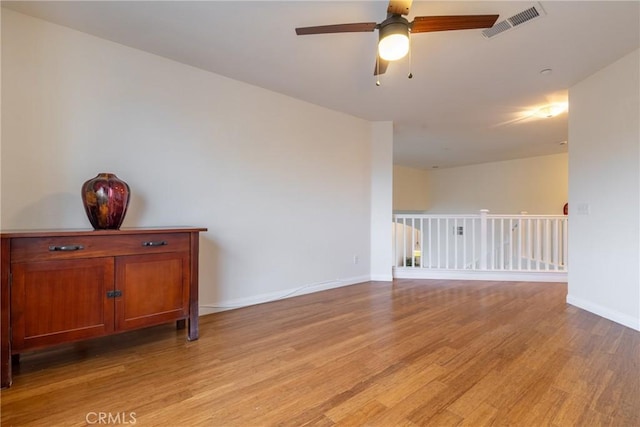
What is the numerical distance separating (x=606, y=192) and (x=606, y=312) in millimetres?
1207

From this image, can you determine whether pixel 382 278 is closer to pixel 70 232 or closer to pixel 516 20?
pixel 516 20

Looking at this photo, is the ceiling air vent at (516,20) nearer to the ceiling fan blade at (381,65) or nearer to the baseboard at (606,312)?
the ceiling fan blade at (381,65)

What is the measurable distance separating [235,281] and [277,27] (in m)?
2.45

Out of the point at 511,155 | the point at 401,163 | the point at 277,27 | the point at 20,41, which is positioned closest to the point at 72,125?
the point at 20,41

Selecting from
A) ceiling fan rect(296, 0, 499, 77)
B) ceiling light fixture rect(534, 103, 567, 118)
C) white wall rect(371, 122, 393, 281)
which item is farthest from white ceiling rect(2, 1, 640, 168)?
white wall rect(371, 122, 393, 281)

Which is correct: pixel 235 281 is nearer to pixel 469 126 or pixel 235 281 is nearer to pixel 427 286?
pixel 427 286

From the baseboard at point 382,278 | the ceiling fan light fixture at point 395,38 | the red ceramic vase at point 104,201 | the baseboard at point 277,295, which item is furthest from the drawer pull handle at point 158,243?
the baseboard at point 382,278

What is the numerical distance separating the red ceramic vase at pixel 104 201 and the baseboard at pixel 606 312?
14.6 feet

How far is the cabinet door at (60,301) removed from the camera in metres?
1.77

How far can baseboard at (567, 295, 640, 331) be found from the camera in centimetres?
270

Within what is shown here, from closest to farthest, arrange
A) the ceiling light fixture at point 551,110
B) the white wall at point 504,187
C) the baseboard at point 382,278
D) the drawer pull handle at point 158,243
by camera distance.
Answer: the drawer pull handle at point 158,243
the ceiling light fixture at point 551,110
the baseboard at point 382,278
the white wall at point 504,187

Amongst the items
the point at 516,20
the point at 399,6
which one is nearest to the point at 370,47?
the point at 399,6

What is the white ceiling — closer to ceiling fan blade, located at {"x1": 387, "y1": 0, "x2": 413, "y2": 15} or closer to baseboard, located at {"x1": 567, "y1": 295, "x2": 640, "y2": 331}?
ceiling fan blade, located at {"x1": 387, "y1": 0, "x2": 413, "y2": 15}

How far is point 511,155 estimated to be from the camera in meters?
7.12
